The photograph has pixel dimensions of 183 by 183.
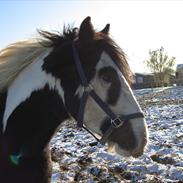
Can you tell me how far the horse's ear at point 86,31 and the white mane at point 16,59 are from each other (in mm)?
416

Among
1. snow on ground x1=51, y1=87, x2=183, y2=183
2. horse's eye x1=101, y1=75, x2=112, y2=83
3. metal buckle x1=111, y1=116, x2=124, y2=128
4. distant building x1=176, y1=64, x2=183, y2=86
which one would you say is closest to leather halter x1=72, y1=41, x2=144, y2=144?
metal buckle x1=111, y1=116, x2=124, y2=128

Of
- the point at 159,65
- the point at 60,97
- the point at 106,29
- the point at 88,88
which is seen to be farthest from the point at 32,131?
the point at 159,65

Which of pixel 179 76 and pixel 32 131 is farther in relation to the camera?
pixel 179 76

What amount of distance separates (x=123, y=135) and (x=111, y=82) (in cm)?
40

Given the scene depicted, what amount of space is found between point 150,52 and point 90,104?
52.6 metres

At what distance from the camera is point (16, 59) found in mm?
2938

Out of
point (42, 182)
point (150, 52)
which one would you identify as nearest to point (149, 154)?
point (42, 182)

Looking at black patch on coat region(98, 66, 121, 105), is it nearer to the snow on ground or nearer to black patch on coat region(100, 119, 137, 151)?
black patch on coat region(100, 119, 137, 151)

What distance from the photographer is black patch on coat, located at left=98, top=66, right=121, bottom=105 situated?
2.62 m

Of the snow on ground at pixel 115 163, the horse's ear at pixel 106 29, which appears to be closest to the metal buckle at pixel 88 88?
the horse's ear at pixel 106 29

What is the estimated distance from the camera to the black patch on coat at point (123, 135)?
101 inches

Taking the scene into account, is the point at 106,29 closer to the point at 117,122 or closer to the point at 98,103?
the point at 98,103

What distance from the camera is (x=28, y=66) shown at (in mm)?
2939

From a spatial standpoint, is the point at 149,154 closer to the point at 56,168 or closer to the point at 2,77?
the point at 56,168
